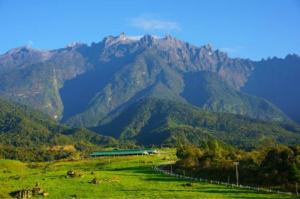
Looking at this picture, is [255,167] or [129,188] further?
[255,167]

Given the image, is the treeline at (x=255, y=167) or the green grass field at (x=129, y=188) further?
the treeline at (x=255, y=167)

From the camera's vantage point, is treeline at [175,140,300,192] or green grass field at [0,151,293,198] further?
treeline at [175,140,300,192]

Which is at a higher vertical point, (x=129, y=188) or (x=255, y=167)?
(x=255, y=167)

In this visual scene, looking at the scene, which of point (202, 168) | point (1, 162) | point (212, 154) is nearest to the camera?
point (202, 168)

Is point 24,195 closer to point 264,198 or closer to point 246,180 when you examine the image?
point 264,198

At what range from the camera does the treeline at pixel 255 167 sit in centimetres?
7194

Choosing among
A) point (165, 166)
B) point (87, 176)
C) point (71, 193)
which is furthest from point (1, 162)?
point (71, 193)

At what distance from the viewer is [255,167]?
267 feet

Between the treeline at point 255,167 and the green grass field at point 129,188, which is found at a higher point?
the treeline at point 255,167

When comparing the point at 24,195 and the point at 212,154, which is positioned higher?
the point at 212,154

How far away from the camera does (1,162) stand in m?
142

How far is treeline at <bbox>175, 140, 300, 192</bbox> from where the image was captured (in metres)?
71.9

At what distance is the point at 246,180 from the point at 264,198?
18922 millimetres

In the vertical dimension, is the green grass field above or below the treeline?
below
